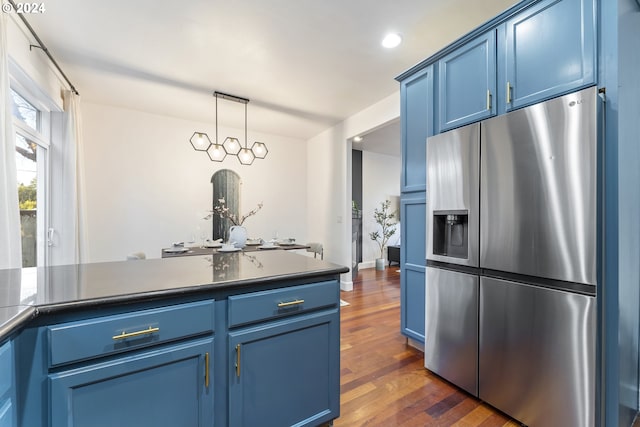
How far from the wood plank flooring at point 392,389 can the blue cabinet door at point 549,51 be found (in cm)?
195

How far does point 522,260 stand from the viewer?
1.55 m

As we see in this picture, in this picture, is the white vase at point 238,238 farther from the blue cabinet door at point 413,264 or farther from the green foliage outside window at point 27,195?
the green foliage outside window at point 27,195

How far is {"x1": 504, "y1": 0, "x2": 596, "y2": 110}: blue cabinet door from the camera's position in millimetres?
1402

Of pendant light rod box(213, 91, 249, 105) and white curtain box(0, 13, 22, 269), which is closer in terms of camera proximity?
white curtain box(0, 13, 22, 269)

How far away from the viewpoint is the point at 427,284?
2158mm

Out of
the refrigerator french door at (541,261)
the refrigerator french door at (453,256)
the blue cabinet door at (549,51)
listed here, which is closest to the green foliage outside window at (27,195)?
the refrigerator french door at (453,256)

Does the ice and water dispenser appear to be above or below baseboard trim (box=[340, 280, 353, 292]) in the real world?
above

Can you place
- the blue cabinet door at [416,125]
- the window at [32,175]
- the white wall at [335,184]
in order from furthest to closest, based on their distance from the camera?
the white wall at [335,184]
the window at [32,175]
the blue cabinet door at [416,125]

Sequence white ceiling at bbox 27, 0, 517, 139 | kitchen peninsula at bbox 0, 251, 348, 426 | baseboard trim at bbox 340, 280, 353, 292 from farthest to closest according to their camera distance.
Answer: baseboard trim at bbox 340, 280, 353, 292, white ceiling at bbox 27, 0, 517, 139, kitchen peninsula at bbox 0, 251, 348, 426

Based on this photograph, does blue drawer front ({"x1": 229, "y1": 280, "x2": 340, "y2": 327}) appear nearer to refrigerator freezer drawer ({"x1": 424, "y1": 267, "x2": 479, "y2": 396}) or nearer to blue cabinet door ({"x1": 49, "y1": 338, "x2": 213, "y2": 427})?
blue cabinet door ({"x1": 49, "y1": 338, "x2": 213, "y2": 427})

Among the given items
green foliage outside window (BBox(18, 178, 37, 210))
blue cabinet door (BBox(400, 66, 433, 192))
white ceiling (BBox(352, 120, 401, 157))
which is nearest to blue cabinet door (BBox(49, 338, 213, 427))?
blue cabinet door (BBox(400, 66, 433, 192))

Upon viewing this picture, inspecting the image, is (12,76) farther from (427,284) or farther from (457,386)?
(457,386)

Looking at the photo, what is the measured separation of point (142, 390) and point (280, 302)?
60cm

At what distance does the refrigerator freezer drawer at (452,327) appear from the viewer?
1822 mm
